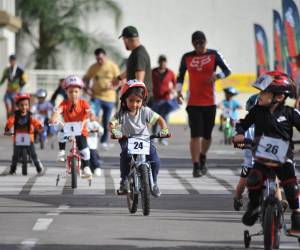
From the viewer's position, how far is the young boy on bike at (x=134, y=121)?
1459 cm

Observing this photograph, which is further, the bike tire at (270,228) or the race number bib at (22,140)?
the race number bib at (22,140)

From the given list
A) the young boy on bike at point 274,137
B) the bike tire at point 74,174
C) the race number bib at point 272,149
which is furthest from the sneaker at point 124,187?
the race number bib at point 272,149

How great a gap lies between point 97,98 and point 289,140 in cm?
1575

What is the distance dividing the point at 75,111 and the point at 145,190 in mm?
4537

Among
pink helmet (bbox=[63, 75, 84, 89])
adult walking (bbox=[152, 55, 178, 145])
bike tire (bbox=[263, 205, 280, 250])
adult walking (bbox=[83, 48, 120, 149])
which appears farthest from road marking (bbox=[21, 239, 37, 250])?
adult walking (bbox=[152, 55, 178, 145])

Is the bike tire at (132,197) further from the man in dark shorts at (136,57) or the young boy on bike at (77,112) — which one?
the man in dark shorts at (136,57)

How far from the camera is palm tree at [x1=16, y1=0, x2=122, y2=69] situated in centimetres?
5275

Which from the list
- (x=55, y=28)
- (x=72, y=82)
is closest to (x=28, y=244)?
(x=72, y=82)

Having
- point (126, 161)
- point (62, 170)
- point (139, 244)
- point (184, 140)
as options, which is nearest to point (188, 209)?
point (126, 161)

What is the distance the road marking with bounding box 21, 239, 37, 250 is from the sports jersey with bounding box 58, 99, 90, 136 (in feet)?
21.9

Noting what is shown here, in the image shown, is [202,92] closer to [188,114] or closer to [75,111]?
[188,114]

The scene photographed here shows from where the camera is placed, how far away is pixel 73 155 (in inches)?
695

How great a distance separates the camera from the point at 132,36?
1838cm

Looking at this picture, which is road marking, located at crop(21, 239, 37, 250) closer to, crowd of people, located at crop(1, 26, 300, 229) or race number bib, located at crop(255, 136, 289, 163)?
crowd of people, located at crop(1, 26, 300, 229)
